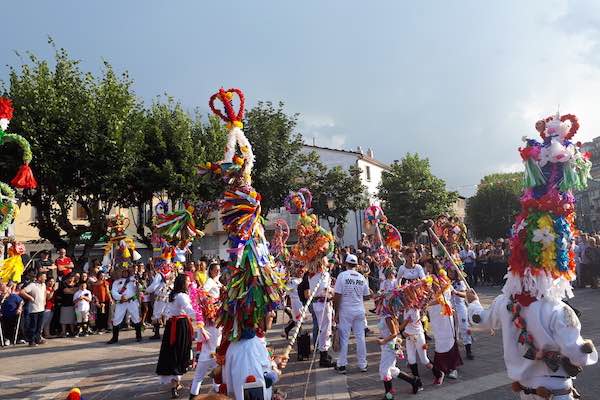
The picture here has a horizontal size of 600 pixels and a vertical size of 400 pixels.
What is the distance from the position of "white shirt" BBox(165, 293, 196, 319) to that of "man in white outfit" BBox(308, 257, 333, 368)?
242 centimetres

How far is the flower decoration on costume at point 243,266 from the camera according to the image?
5023 mm

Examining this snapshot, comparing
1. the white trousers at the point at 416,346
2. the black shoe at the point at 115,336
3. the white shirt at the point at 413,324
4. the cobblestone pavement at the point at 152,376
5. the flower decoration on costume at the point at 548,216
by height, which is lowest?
the cobblestone pavement at the point at 152,376

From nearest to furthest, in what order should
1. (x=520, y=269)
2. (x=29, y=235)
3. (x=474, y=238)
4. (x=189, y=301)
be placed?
(x=520, y=269), (x=189, y=301), (x=29, y=235), (x=474, y=238)

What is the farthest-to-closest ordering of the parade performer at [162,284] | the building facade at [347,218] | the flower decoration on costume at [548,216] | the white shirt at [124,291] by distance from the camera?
the building facade at [347,218], the white shirt at [124,291], the parade performer at [162,284], the flower decoration on costume at [548,216]

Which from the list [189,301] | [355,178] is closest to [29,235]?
[355,178]

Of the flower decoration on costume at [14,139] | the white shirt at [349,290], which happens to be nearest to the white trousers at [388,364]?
the white shirt at [349,290]

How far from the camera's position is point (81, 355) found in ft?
36.1

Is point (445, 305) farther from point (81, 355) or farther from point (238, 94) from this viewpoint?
point (81, 355)

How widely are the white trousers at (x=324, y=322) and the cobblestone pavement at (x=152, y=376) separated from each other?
1.41 feet

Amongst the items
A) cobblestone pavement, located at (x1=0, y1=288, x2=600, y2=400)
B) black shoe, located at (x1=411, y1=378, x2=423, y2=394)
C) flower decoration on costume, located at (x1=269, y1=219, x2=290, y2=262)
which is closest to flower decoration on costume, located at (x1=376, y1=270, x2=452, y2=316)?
black shoe, located at (x1=411, y1=378, x2=423, y2=394)

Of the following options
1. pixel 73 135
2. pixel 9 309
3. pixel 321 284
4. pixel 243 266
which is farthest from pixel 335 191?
pixel 243 266

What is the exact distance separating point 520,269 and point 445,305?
3197 mm

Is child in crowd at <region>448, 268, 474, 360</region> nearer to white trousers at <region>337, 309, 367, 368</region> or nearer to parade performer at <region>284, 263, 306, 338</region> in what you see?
white trousers at <region>337, 309, 367, 368</region>

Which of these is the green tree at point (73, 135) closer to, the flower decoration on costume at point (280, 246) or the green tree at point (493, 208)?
the flower decoration on costume at point (280, 246)
